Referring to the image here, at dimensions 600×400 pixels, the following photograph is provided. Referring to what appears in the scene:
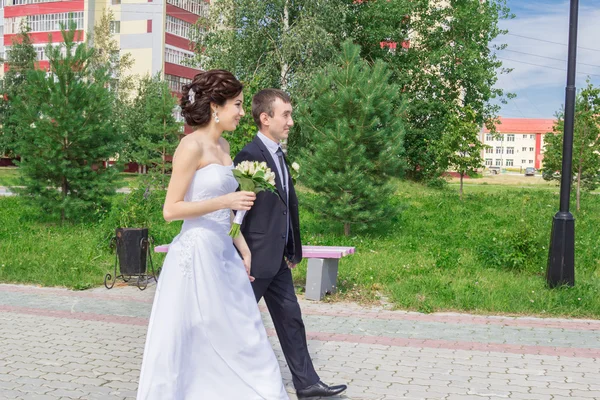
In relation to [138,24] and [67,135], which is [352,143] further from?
[138,24]

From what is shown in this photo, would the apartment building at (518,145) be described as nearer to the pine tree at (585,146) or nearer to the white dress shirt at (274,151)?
the pine tree at (585,146)

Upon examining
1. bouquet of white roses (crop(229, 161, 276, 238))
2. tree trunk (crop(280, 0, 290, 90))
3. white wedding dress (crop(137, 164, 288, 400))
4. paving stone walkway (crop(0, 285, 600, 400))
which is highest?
tree trunk (crop(280, 0, 290, 90))

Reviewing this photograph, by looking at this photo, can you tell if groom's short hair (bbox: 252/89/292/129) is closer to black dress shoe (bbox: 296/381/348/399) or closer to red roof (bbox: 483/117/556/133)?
black dress shoe (bbox: 296/381/348/399)

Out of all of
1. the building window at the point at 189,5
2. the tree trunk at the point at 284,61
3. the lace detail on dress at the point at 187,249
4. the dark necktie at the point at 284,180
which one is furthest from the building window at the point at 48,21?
the lace detail on dress at the point at 187,249

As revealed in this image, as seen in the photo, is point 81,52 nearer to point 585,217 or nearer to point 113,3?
point 585,217

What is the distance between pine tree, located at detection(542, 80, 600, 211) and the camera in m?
26.7

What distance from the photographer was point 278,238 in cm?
482

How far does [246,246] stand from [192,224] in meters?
0.51

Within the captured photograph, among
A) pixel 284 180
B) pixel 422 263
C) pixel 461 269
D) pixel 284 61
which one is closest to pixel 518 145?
pixel 284 61

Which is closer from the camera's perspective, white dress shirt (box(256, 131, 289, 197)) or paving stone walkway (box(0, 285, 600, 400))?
white dress shirt (box(256, 131, 289, 197))

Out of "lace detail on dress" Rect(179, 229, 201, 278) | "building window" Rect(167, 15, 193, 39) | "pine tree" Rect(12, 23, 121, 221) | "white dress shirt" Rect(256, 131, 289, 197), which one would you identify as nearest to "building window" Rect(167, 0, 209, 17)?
"building window" Rect(167, 15, 193, 39)

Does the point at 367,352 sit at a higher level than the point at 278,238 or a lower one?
lower

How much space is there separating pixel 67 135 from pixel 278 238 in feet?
41.7

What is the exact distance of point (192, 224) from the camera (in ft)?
13.4
